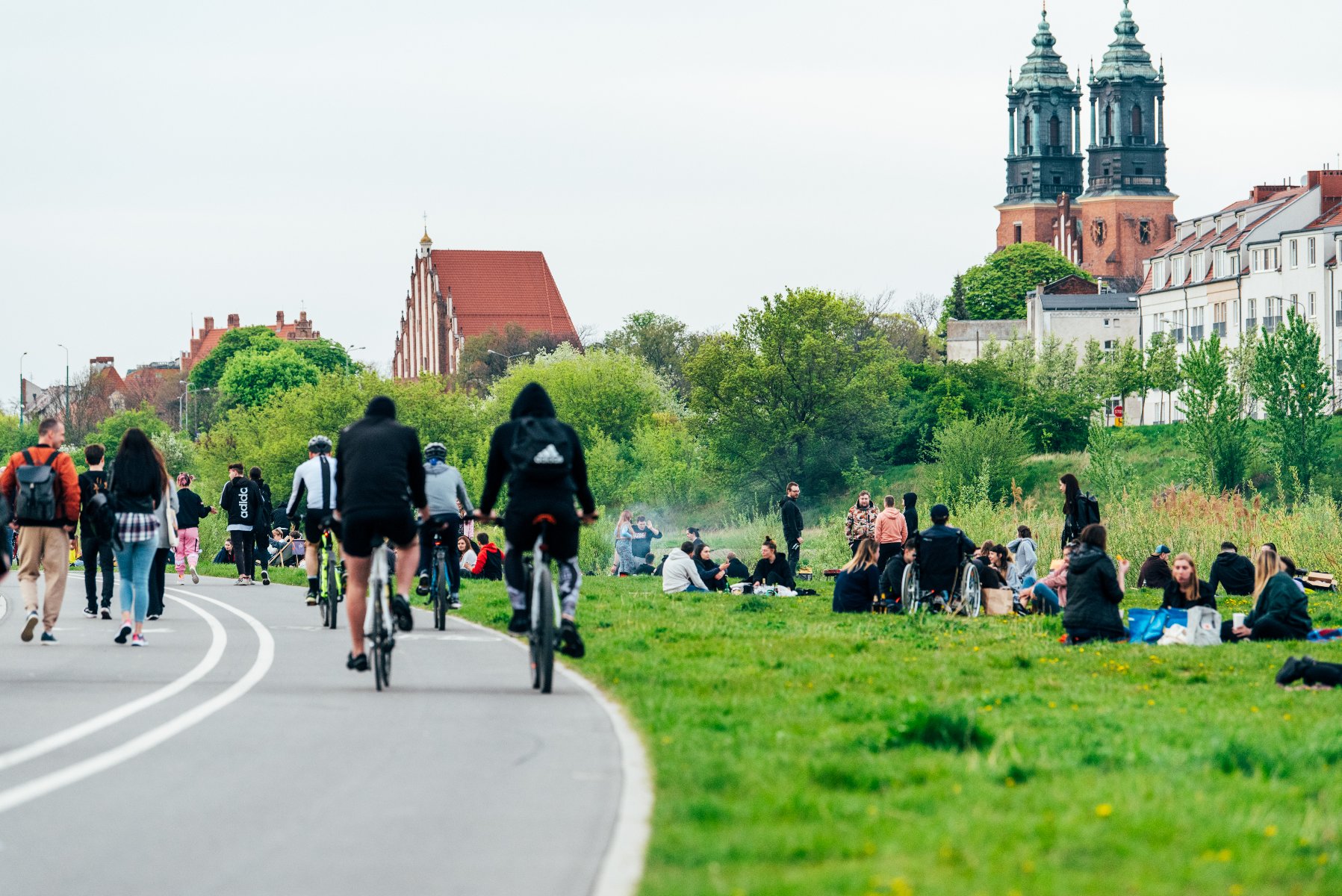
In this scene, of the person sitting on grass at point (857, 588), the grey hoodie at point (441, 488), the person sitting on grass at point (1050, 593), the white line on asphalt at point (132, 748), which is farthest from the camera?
the person sitting on grass at point (1050, 593)

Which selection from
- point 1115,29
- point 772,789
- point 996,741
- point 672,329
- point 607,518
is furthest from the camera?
point 1115,29

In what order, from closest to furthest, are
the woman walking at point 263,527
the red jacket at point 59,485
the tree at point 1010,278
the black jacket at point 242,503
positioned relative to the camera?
the red jacket at point 59,485 → the black jacket at point 242,503 → the woman walking at point 263,527 → the tree at point 1010,278

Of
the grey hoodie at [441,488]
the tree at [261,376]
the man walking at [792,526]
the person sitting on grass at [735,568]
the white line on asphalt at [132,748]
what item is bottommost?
the white line on asphalt at [132,748]

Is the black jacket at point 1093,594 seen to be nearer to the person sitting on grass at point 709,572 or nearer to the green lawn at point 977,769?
the green lawn at point 977,769

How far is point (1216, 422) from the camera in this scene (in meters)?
57.8

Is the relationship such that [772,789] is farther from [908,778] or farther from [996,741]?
[996,741]

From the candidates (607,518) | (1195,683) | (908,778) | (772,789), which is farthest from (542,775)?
(607,518)

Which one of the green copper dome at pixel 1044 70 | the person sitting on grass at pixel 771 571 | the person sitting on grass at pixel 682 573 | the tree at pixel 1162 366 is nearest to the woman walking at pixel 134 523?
the person sitting on grass at pixel 682 573

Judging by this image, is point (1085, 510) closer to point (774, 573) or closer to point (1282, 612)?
point (774, 573)

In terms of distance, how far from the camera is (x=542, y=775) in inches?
332

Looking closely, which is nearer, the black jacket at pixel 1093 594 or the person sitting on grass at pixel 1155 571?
the black jacket at pixel 1093 594

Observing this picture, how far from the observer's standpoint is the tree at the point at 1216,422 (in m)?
57.8

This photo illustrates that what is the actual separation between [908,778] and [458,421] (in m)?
75.4

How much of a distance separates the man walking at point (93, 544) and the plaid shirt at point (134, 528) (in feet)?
9.95
